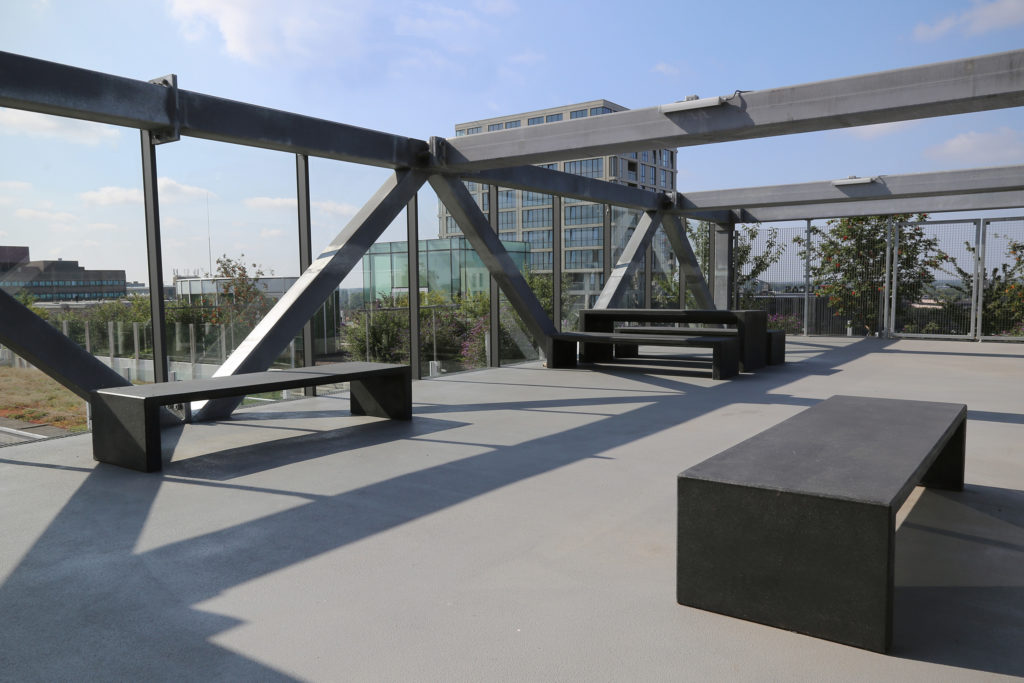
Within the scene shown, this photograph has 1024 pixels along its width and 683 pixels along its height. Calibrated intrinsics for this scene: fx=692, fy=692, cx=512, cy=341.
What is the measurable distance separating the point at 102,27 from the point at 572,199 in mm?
6819

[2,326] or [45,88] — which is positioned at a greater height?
[45,88]

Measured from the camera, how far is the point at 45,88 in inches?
181

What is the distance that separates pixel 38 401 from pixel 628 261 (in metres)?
8.57

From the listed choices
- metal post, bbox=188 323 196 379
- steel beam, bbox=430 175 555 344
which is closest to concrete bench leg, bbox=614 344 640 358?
steel beam, bbox=430 175 555 344

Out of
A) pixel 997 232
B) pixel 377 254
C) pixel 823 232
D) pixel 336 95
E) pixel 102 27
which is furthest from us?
pixel 823 232

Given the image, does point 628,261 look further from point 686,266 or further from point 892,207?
point 892,207

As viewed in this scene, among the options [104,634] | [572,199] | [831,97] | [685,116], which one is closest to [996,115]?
[831,97]

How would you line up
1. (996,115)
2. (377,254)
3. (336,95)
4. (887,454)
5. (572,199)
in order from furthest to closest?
(572,199), (377,254), (336,95), (996,115), (887,454)

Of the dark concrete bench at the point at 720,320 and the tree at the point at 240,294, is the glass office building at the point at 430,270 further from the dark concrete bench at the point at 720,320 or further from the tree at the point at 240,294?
the dark concrete bench at the point at 720,320

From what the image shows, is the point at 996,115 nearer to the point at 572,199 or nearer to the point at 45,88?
the point at 572,199

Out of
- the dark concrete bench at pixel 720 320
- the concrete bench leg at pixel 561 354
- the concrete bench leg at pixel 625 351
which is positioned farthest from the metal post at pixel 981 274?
the concrete bench leg at pixel 561 354

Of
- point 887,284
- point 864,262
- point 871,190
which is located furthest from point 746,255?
point 871,190

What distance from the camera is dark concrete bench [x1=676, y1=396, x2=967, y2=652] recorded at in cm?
197

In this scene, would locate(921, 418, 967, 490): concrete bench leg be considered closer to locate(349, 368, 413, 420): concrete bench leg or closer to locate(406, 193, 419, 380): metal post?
locate(349, 368, 413, 420): concrete bench leg
